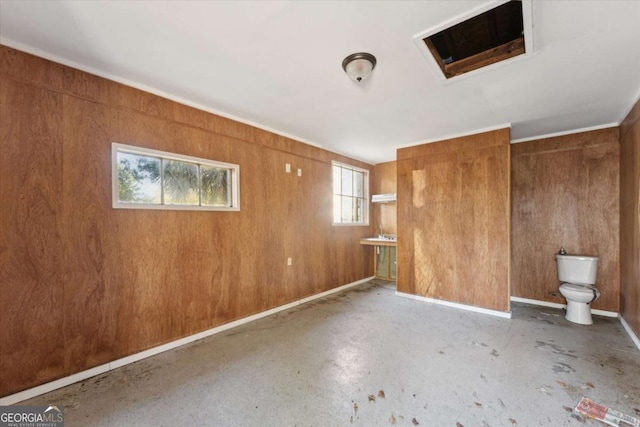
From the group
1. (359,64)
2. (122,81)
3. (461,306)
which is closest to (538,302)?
(461,306)

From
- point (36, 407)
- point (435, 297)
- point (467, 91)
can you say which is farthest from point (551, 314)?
point (36, 407)

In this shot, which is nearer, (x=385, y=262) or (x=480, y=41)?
(x=480, y=41)

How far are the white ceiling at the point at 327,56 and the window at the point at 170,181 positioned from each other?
0.62 metres

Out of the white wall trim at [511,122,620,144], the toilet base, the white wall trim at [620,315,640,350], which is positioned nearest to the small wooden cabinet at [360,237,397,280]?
the toilet base

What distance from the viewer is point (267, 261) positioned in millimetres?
3436

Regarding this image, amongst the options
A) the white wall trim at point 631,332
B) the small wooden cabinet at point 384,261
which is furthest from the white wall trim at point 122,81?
the white wall trim at point 631,332

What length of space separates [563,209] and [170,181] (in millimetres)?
5028

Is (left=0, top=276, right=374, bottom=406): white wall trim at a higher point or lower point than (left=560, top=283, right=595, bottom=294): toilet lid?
lower

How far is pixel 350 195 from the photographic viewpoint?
516 cm

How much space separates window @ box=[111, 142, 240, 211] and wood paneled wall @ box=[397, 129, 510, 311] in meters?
2.72

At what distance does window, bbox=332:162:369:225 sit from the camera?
4.81 m

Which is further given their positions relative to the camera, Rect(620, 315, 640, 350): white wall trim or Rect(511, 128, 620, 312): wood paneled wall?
Answer: Rect(511, 128, 620, 312): wood paneled wall

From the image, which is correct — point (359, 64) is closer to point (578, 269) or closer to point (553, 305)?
point (578, 269)

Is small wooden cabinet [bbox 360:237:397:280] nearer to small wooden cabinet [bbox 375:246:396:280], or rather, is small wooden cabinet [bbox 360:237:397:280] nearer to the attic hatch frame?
small wooden cabinet [bbox 375:246:396:280]
